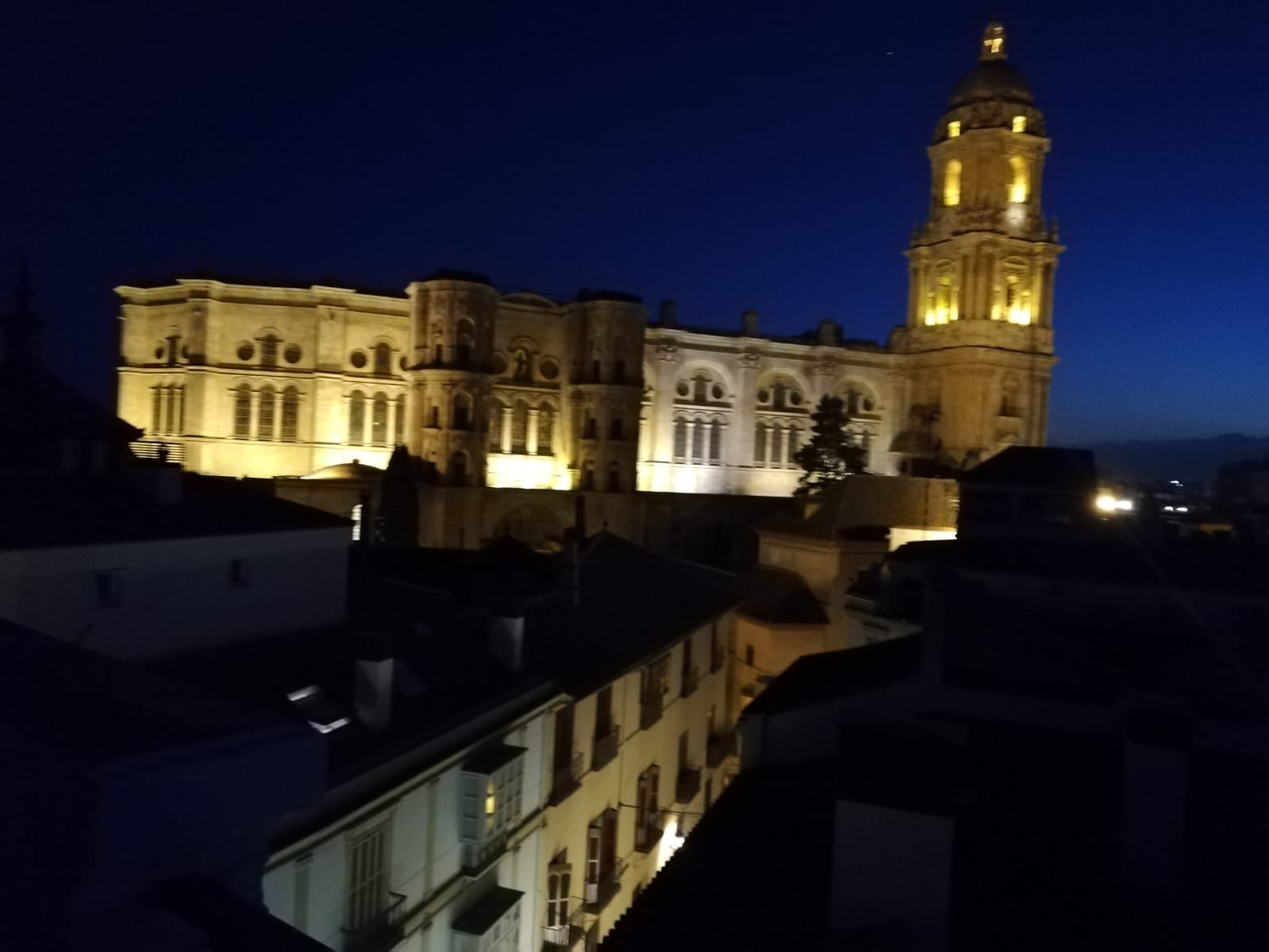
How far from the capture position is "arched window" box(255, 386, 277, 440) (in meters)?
47.9

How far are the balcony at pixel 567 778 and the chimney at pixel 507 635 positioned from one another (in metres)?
1.96

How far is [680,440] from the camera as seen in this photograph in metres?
55.6

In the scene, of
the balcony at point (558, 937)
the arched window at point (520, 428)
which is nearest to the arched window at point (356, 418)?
the arched window at point (520, 428)

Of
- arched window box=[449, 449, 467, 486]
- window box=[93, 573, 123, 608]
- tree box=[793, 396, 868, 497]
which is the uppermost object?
tree box=[793, 396, 868, 497]

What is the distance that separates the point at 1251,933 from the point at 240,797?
819 cm

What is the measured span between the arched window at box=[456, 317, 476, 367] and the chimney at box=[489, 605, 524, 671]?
33.2 metres

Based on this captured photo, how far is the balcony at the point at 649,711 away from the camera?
18969 millimetres

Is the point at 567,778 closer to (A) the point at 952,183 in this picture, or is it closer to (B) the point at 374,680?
(B) the point at 374,680

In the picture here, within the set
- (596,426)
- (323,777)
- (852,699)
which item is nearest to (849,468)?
(596,426)

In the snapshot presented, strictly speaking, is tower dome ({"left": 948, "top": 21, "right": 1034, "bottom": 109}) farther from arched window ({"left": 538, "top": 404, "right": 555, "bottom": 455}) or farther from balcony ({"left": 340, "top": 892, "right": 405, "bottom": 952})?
balcony ({"left": 340, "top": 892, "right": 405, "bottom": 952})

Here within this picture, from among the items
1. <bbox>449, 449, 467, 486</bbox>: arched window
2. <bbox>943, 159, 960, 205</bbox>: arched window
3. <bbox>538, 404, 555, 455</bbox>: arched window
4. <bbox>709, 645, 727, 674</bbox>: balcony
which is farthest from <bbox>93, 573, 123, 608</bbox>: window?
<bbox>943, 159, 960, 205</bbox>: arched window

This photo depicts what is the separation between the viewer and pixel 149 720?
73.5 inches

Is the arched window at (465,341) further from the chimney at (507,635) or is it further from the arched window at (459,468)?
the chimney at (507,635)

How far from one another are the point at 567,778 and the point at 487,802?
3.26 metres
